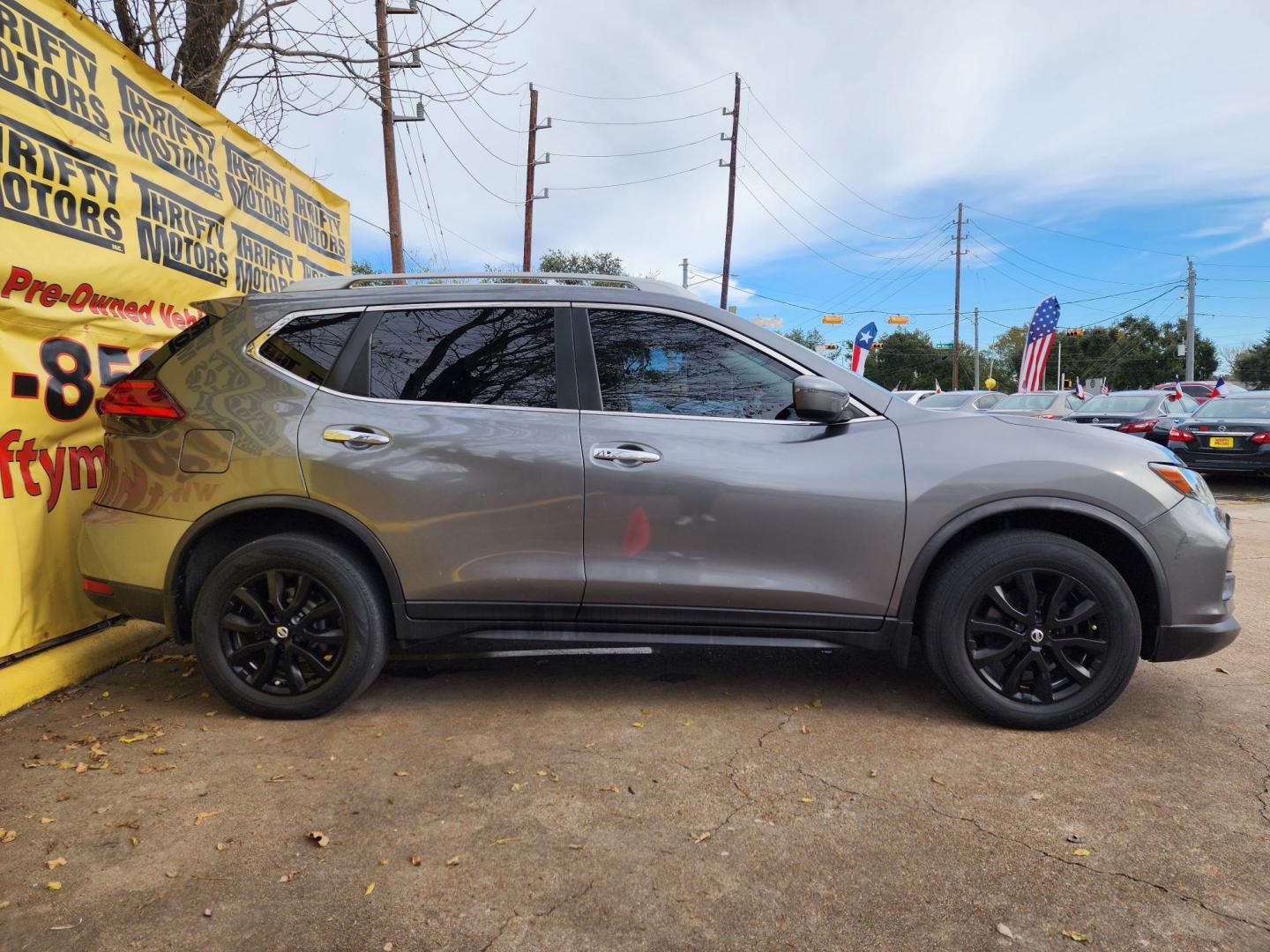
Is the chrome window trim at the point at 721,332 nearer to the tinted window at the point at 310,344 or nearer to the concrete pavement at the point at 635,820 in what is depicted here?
the tinted window at the point at 310,344

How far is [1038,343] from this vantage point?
25.1 metres

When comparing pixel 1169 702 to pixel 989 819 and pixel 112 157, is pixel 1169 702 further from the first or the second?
pixel 112 157

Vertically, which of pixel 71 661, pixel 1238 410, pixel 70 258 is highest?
pixel 70 258

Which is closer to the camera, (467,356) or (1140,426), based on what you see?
(467,356)

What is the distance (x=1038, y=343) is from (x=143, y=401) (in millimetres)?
26707

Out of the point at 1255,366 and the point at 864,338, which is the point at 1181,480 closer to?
the point at 864,338

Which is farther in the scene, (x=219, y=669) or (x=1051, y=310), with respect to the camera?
(x=1051, y=310)

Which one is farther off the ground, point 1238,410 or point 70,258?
point 70,258

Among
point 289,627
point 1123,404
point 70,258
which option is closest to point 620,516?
point 289,627

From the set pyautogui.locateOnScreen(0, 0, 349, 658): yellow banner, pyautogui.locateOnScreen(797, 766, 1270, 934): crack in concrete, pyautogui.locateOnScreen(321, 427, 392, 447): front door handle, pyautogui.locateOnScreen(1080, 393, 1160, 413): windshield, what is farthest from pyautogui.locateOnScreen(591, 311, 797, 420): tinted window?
pyautogui.locateOnScreen(1080, 393, 1160, 413): windshield

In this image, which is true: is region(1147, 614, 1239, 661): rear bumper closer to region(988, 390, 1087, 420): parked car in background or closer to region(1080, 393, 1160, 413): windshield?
region(1080, 393, 1160, 413): windshield

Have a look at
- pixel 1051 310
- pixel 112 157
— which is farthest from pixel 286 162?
pixel 1051 310

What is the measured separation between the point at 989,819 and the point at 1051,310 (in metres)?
26.6

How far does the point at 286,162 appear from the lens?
6.30 meters
